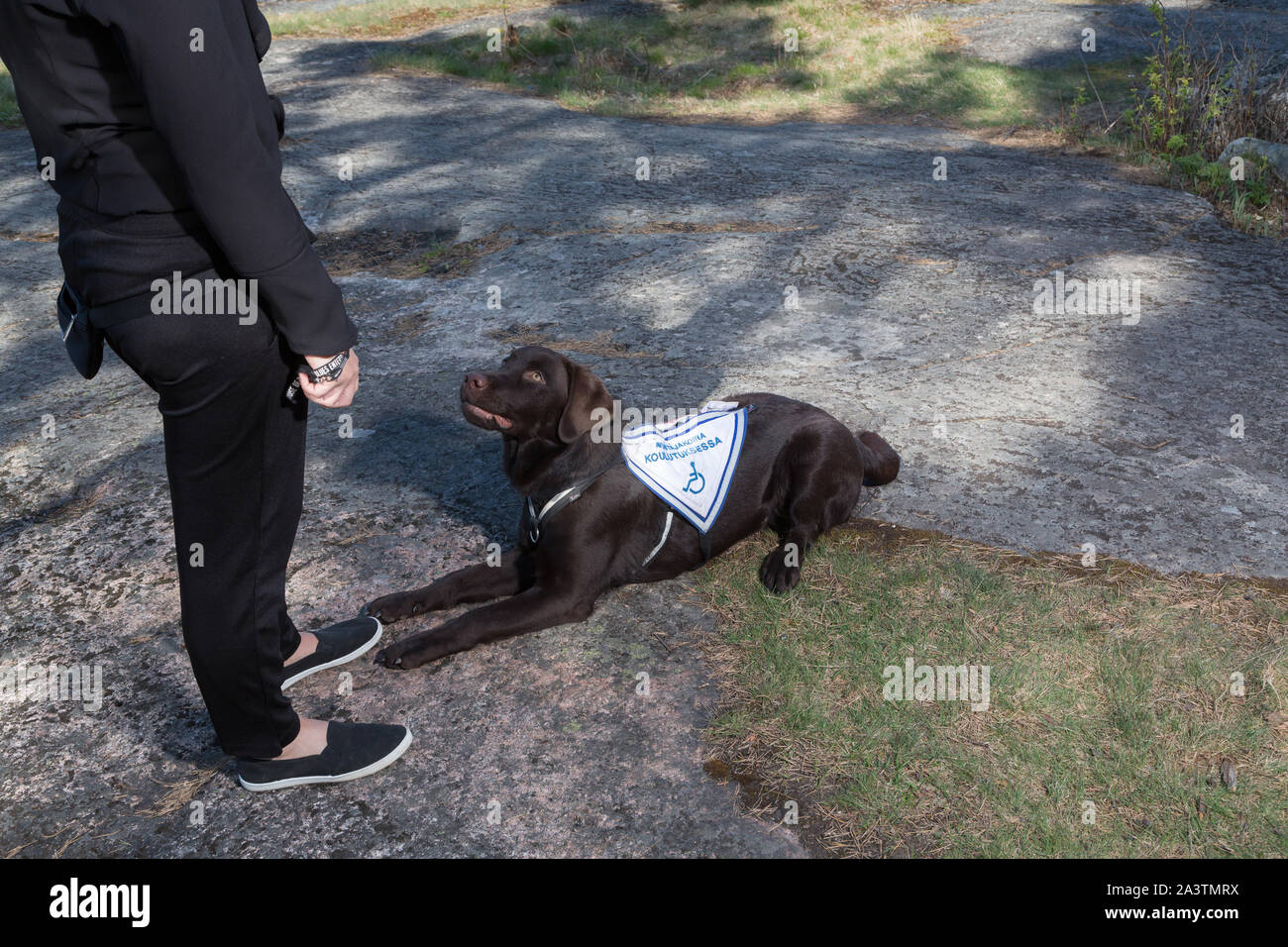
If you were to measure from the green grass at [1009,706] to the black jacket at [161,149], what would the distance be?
1.72m

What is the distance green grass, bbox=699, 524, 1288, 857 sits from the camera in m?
2.67

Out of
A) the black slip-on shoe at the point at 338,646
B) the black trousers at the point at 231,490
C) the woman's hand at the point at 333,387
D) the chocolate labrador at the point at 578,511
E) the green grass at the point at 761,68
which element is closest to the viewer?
the black trousers at the point at 231,490

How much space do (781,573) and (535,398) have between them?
1076 mm

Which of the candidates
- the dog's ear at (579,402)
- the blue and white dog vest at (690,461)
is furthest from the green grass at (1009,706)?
the dog's ear at (579,402)

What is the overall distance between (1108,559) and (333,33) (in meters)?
14.9

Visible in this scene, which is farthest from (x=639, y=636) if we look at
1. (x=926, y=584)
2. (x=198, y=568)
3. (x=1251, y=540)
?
(x=1251, y=540)

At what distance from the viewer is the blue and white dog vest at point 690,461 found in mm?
3646

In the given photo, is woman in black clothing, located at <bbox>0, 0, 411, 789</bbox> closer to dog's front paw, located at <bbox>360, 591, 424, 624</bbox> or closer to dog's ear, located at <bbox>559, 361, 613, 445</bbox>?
dog's front paw, located at <bbox>360, 591, 424, 624</bbox>

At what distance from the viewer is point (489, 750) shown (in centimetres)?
294

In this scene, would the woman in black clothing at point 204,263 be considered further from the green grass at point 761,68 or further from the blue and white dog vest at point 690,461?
the green grass at point 761,68

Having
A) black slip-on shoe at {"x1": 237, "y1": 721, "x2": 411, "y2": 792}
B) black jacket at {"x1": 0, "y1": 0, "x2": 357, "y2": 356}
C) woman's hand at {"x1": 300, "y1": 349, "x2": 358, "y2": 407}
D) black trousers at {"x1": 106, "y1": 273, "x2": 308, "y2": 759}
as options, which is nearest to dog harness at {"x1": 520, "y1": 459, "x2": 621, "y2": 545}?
black slip-on shoe at {"x1": 237, "y1": 721, "x2": 411, "y2": 792}

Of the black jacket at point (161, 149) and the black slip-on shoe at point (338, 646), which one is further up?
the black jacket at point (161, 149)

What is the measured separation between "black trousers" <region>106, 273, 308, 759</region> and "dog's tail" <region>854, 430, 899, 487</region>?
2.31m

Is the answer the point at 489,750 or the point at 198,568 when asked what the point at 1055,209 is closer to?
the point at 489,750
